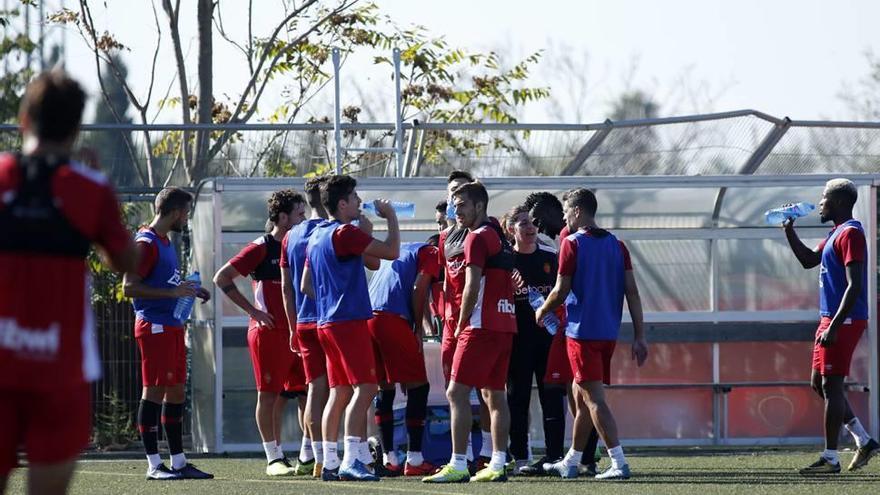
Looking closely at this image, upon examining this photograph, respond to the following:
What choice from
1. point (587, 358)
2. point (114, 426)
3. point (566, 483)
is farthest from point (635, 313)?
point (114, 426)

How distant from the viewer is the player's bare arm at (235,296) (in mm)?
10461

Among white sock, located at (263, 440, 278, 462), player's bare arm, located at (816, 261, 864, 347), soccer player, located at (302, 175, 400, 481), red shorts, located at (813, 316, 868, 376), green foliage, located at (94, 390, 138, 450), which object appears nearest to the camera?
soccer player, located at (302, 175, 400, 481)

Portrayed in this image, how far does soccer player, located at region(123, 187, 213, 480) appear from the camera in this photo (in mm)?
9898

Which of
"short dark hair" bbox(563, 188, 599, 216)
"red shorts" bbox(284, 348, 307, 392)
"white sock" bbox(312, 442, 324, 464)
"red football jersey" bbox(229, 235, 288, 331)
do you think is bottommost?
"white sock" bbox(312, 442, 324, 464)

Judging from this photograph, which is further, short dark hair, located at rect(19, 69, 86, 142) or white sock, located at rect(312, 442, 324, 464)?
white sock, located at rect(312, 442, 324, 464)

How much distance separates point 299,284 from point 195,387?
4168 millimetres

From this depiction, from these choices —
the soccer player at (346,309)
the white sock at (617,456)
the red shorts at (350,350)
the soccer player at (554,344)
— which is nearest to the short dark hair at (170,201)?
the soccer player at (346,309)

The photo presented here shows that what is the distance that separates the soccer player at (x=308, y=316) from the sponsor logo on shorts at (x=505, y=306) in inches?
48.5

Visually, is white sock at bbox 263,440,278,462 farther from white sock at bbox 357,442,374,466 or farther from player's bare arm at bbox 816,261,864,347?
player's bare arm at bbox 816,261,864,347

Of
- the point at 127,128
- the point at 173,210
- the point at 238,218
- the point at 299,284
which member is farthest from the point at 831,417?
the point at 127,128

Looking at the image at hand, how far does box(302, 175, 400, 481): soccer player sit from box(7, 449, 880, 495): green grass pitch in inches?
11.8

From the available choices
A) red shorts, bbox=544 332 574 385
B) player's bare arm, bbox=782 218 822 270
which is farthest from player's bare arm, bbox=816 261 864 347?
red shorts, bbox=544 332 574 385

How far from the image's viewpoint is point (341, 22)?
1925 centimetres

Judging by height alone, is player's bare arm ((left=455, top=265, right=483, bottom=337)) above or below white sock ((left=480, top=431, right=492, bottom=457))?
above
